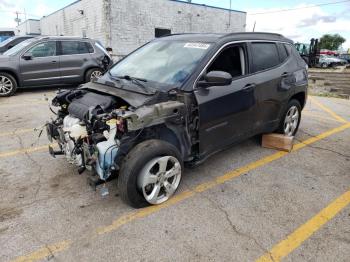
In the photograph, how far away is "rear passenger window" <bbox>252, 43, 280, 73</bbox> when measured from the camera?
4.54m

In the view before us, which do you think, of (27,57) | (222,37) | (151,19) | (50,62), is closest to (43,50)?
(50,62)

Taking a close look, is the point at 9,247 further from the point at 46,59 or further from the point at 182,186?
the point at 46,59

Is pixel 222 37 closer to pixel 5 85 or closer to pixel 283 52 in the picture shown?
pixel 283 52

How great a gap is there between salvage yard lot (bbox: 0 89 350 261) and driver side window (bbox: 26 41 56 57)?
5751 millimetres

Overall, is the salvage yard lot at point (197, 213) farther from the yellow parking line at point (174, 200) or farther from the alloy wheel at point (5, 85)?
the alloy wheel at point (5, 85)

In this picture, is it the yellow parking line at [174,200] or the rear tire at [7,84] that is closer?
the yellow parking line at [174,200]

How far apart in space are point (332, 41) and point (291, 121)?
98507 mm

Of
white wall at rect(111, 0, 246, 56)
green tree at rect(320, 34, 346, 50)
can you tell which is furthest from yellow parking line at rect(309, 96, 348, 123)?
green tree at rect(320, 34, 346, 50)

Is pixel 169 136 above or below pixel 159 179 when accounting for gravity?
above

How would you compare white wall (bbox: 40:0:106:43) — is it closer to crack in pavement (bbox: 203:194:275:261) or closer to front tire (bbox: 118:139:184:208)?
front tire (bbox: 118:139:184:208)

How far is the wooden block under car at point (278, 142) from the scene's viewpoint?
16.9ft

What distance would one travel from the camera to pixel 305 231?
3109mm

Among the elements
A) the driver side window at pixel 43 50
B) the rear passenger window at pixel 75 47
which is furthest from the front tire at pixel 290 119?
the driver side window at pixel 43 50

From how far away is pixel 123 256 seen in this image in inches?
107
